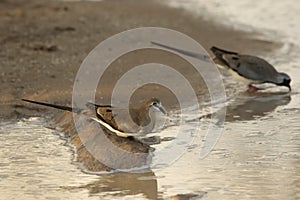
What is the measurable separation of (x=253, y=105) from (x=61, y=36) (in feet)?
11.0

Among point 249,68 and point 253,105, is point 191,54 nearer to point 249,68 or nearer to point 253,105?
point 249,68

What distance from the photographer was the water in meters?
5.55

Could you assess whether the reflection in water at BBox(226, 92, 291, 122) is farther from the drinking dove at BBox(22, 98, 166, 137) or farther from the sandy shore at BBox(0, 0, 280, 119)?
the sandy shore at BBox(0, 0, 280, 119)

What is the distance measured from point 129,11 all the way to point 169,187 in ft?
23.3

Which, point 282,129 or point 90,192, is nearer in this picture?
point 90,192

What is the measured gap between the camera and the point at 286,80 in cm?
841

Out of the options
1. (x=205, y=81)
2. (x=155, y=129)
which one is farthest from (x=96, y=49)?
(x=155, y=129)

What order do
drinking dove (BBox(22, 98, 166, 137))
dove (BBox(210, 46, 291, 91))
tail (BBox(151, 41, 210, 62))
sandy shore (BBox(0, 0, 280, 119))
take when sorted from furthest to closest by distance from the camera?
tail (BBox(151, 41, 210, 62)), dove (BBox(210, 46, 291, 91)), sandy shore (BBox(0, 0, 280, 119)), drinking dove (BBox(22, 98, 166, 137))

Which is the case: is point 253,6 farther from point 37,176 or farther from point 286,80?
point 37,176

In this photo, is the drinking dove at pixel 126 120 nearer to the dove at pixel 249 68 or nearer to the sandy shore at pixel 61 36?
the sandy shore at pixel 61 36

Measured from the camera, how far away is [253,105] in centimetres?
810

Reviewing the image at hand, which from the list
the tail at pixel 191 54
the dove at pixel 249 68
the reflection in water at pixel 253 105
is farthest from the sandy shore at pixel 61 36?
the reflection in water at pixel 253 105

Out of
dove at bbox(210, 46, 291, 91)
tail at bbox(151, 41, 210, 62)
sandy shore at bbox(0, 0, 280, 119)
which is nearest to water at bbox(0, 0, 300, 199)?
dove at bbox(210, 46, 291, 91)

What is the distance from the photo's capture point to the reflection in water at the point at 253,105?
7562 mm
